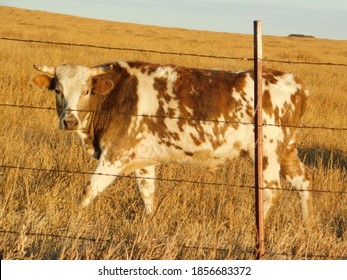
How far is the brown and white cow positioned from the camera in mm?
6898

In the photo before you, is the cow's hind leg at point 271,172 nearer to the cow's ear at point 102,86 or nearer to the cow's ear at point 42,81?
the cow's ear at point 102,86

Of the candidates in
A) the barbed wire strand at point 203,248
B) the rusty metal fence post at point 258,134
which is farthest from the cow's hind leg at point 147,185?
the rusty metal fence post at point 258,134

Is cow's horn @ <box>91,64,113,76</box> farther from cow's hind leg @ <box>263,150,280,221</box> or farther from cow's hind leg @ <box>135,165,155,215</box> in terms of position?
cow's hind leg @ <box>263,150,280,221</box>

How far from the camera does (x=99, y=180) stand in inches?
262

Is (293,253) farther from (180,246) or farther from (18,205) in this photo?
(18,205)

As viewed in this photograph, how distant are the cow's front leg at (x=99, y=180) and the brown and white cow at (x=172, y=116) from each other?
0.01m

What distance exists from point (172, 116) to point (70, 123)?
1.03 m

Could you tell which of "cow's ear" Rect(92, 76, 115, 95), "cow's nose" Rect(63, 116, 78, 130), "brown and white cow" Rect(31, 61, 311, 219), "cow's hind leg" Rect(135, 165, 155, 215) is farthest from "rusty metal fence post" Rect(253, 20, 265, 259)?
"cow's ear" Rect(92, 76, 115, 95)

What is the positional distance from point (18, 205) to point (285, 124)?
288cm

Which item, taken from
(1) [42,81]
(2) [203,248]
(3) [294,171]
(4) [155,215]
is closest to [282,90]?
(3) [294,171]

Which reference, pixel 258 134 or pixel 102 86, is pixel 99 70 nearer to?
pixel 102 86

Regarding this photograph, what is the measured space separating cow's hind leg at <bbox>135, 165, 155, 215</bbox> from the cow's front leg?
385 millimetres

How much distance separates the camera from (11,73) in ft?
50.6

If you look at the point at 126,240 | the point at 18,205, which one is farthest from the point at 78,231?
the point at 18,205
